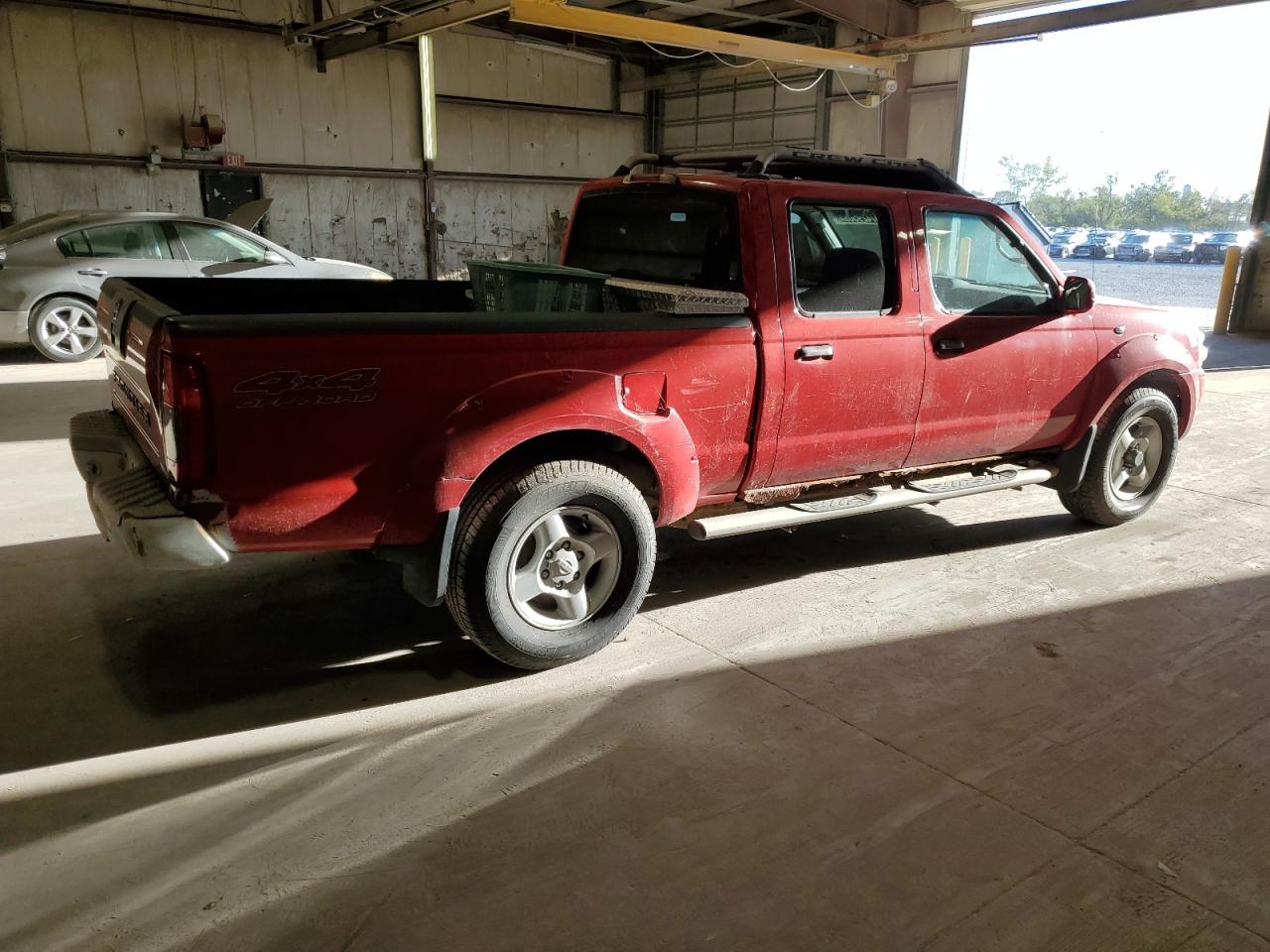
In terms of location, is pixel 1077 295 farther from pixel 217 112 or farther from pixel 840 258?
pixel 217 112

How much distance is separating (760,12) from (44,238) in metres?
11.8

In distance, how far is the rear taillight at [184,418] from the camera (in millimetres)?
2840

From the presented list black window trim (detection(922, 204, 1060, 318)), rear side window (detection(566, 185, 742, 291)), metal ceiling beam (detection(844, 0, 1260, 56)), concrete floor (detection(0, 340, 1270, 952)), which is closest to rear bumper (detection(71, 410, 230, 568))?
concrete floor (detection(0, 340, 1270, 952))

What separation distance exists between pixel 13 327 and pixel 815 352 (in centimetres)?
909

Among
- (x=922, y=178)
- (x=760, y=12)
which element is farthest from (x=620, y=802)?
(x=760, y=12)

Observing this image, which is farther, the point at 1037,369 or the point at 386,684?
the point at 1037,369

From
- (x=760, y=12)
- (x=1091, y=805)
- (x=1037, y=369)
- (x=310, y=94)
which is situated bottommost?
(x=1091, y=805)

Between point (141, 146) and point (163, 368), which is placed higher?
point (141, 146)

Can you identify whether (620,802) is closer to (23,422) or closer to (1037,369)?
(1037,369)

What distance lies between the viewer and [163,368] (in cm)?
288

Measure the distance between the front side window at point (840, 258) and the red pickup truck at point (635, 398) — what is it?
13 millimetres

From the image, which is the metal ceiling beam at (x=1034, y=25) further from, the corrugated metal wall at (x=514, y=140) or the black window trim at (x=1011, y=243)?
the black window trim at (x=1011, y=243)

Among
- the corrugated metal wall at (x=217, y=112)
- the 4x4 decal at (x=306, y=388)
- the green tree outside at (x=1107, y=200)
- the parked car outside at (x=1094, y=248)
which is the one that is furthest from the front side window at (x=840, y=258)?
the parked car outside at (x=1094, y=248)

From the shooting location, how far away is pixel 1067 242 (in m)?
19.9
